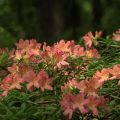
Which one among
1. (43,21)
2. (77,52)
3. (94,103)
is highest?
(43,21)

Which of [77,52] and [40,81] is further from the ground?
[77,52]

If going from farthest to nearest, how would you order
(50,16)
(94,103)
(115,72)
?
1. (50,16)
2. (115,72)
3. (94,103)

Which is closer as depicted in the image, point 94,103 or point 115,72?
point 94,103

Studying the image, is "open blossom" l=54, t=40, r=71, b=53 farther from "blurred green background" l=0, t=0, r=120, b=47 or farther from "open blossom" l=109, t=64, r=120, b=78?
"blurred green background" l=0, t=0, r=120, b=47

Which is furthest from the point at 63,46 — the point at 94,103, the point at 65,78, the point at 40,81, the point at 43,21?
the point at 43,21

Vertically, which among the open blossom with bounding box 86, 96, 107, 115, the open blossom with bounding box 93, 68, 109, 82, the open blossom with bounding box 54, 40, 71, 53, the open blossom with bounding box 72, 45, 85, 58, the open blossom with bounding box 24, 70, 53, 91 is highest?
the open blossom with bounding box 54, 40, 71, 53

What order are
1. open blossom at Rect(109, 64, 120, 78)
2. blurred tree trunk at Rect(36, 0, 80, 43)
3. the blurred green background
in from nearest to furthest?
1. open blossom at Rect(109, 64, 120, 78)
2. the blurred green background
3. blurred tree trunk at Rect(36, 0, 80, 43)

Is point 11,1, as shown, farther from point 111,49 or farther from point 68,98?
point 68,98

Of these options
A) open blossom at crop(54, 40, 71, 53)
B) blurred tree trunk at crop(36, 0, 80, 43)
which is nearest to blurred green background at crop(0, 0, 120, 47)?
blurred tree trunk at crop(36, 0, 80, 43)

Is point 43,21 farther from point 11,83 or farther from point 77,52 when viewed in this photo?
point 11,83
